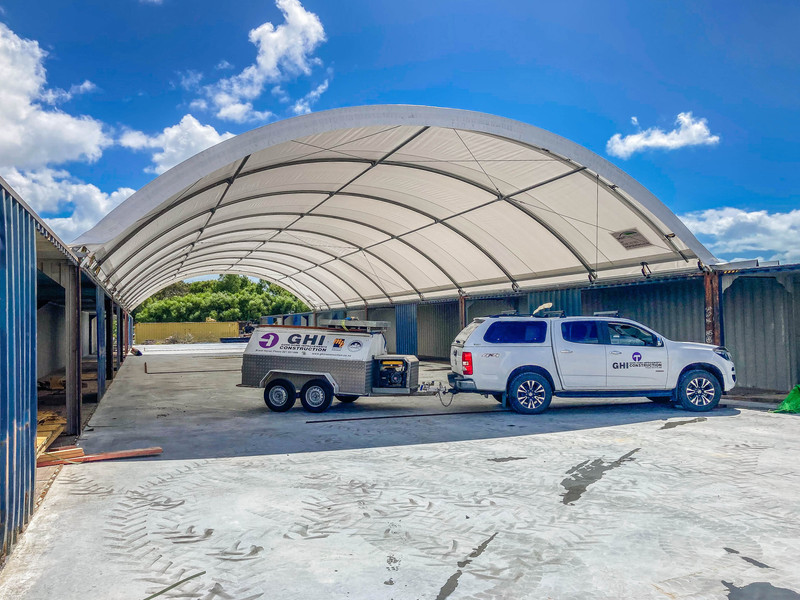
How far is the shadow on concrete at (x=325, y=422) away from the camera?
332 inches

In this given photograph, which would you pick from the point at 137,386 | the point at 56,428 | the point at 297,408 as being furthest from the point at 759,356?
the point at 137,386

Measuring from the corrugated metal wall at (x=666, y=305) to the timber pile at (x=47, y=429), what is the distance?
1360cm

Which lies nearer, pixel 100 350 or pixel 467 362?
pixel 467 362

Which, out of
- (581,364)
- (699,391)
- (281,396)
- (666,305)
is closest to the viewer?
(581,364)

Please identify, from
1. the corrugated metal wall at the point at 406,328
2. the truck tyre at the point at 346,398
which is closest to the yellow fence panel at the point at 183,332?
the corrugated metal wall at the point at 406,328

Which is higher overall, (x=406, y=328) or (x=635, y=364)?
(x=406, y=328)

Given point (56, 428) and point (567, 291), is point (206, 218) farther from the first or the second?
point (567, 291)

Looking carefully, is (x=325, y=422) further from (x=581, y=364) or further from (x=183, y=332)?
(x=183, y=332)

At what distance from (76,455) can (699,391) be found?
418 inches

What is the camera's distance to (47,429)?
31.1ft

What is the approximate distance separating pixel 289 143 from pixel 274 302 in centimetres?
5609

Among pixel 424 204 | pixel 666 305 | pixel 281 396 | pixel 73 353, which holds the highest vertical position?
pixel 424 204

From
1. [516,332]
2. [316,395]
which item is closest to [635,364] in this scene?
[516,332]

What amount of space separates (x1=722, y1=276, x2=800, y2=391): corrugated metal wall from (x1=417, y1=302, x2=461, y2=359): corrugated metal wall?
524 inches
